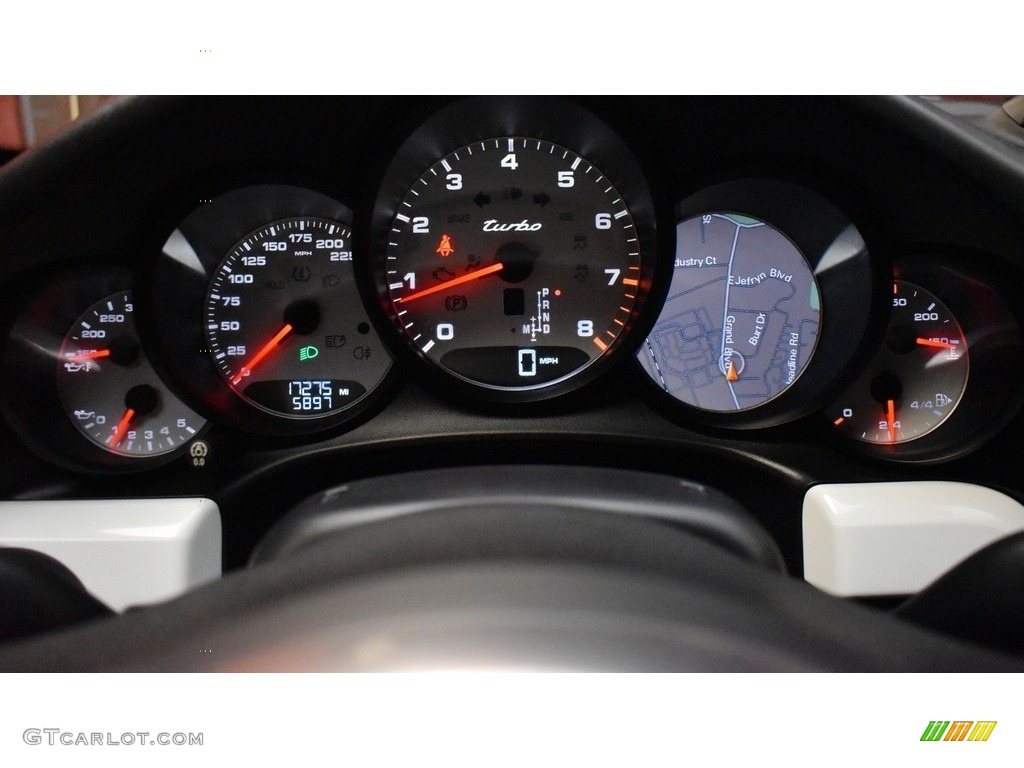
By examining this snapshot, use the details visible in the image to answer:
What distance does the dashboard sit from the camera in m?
1.68

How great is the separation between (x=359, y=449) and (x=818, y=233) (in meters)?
1.00

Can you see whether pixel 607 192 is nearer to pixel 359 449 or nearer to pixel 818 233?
pixel 818 233

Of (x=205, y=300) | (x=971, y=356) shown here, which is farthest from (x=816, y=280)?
(x=205, y=300)

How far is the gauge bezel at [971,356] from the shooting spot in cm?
173

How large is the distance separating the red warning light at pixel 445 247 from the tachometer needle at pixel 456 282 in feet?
0.18

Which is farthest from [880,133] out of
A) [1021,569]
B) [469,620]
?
[469,620]

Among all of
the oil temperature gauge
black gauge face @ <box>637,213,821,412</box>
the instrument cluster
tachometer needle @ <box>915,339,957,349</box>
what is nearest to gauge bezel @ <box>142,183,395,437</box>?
the instrument cluster

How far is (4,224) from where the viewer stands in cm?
128

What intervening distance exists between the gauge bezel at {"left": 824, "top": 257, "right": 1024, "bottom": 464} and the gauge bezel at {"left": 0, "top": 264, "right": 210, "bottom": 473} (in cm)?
139

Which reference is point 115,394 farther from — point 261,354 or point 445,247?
point 445,247

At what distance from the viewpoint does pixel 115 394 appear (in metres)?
1.83

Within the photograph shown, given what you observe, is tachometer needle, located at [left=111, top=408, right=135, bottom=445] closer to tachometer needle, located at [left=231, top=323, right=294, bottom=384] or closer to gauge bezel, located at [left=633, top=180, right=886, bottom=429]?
tachometer needle, located at [left=231, top=323, right=294, bottom=384]

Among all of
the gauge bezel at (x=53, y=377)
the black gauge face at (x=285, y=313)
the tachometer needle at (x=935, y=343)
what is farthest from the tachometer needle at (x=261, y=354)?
the tachometer needle at (x=935, y=343)
